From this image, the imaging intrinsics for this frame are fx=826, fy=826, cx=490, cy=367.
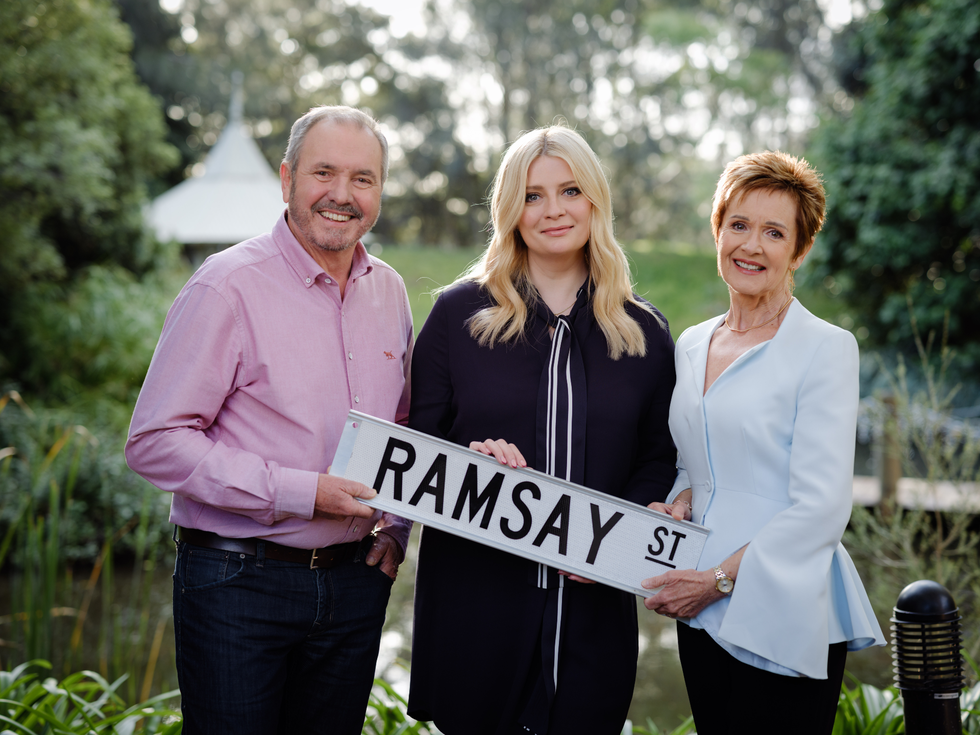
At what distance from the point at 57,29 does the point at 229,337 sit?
7.77 m

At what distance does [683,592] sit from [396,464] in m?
0.86

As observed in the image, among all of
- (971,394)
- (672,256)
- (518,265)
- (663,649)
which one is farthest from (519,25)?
(518,265)

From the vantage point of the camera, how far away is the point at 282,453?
93.7 inches

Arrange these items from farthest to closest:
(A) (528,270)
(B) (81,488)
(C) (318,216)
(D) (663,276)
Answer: (D) (663,276) < (B) (81,488) < (A) (528,270) < (C) (318,216)

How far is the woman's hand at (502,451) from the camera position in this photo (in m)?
2.27

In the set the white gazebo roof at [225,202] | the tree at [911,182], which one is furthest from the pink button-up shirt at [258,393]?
the white gazebo roof at [225,202]

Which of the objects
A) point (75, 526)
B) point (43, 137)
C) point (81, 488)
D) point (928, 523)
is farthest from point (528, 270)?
point (43, 137)

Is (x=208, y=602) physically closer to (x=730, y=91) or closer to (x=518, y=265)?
(x=518, y=265)

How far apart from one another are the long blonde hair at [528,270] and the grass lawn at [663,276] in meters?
14.5

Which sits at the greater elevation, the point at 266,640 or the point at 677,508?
the point at 677,508

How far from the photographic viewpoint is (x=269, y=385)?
237cm

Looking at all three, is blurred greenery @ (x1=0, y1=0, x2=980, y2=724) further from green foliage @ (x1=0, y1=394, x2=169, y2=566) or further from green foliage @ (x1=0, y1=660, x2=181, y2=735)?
green foliage @ (x1=0, y1=660, x2=181, y2=735)

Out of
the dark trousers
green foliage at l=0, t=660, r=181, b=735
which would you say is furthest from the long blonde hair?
green foliage at l=0, t=660, r=181, b=735

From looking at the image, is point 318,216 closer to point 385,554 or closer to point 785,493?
point 385,554
